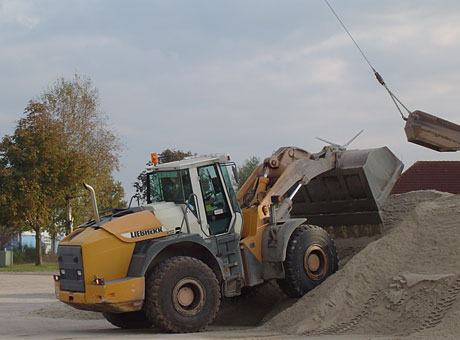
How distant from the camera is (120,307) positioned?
934cm

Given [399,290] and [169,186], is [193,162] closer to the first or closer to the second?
[169,186]

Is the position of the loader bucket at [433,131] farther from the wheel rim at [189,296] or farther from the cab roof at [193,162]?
the wheel rim at [189,296]

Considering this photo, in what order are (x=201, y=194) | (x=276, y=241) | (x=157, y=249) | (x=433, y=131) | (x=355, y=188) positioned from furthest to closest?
(x=355, y=188) → (x=433, y=131) → (x=276, y=241) → (x=201, y=194) → (x=157, y=249)

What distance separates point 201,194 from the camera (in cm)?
1055

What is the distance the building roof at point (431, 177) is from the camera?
1101 inches

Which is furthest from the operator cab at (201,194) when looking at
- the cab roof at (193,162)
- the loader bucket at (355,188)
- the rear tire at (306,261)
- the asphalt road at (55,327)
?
the loader bucket at (355,188)

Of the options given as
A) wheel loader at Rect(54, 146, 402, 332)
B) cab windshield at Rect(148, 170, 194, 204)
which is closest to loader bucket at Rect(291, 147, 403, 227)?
wheel loader at Rect(54, 146, 402, 332)

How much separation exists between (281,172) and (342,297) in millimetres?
2944

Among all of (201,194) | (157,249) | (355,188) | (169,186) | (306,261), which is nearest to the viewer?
(157,249)

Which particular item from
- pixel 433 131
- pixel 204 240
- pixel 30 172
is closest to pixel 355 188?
pixel 433 131

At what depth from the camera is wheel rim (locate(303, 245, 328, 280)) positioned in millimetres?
11238

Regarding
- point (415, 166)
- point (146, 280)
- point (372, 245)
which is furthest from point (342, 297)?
point (415, 166)

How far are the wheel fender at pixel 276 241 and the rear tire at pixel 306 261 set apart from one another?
0.23 m

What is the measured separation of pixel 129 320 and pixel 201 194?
8.02 feet
